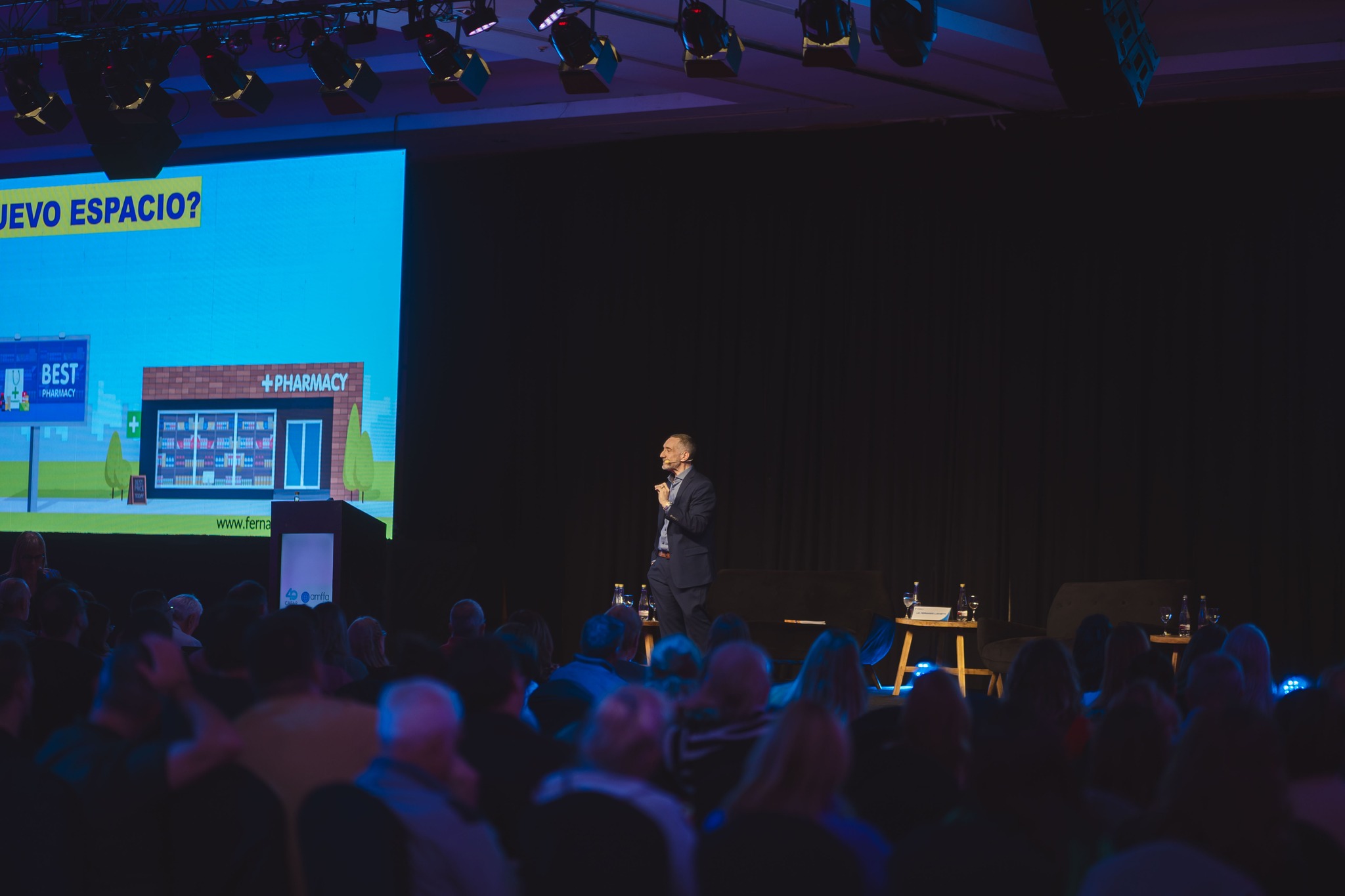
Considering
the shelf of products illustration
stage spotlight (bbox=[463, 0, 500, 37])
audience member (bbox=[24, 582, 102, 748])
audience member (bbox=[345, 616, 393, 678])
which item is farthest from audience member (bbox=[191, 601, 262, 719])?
the shelf of products illustration

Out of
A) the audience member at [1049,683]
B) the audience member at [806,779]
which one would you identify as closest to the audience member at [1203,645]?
the audience member at [1049,683]

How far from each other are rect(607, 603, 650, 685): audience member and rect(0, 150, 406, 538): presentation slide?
4133 millimetres

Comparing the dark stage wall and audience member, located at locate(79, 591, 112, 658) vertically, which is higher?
the dark stage wall

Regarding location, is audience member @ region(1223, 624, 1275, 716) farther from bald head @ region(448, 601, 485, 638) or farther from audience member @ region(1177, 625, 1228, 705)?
bald head @ region(448, 601, 485, 638)

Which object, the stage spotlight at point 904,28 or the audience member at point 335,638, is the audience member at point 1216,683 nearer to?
the audience member at point 335,638

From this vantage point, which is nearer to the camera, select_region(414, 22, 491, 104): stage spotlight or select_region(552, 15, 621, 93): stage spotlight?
select_region(552, 15, 621, 93): stage spotlight

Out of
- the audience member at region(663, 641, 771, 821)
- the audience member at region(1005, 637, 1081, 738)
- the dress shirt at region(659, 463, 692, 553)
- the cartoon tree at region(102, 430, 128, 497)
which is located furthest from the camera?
the cartoon tree at region(102, 430, 128, 497)

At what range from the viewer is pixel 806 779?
216 cm

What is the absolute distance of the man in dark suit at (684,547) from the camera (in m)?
7.77

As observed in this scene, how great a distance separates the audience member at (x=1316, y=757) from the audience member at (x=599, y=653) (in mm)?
2257

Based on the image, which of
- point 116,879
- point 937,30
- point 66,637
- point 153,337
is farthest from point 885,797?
point 153,337

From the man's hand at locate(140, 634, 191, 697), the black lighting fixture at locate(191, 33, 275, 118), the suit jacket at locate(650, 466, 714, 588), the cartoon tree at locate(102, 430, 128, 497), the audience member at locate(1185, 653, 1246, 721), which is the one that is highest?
the black lighting fixture at locate(191, 33, 275, 118)

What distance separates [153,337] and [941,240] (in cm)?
550

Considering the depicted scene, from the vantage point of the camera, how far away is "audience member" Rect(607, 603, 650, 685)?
4.62 metres
